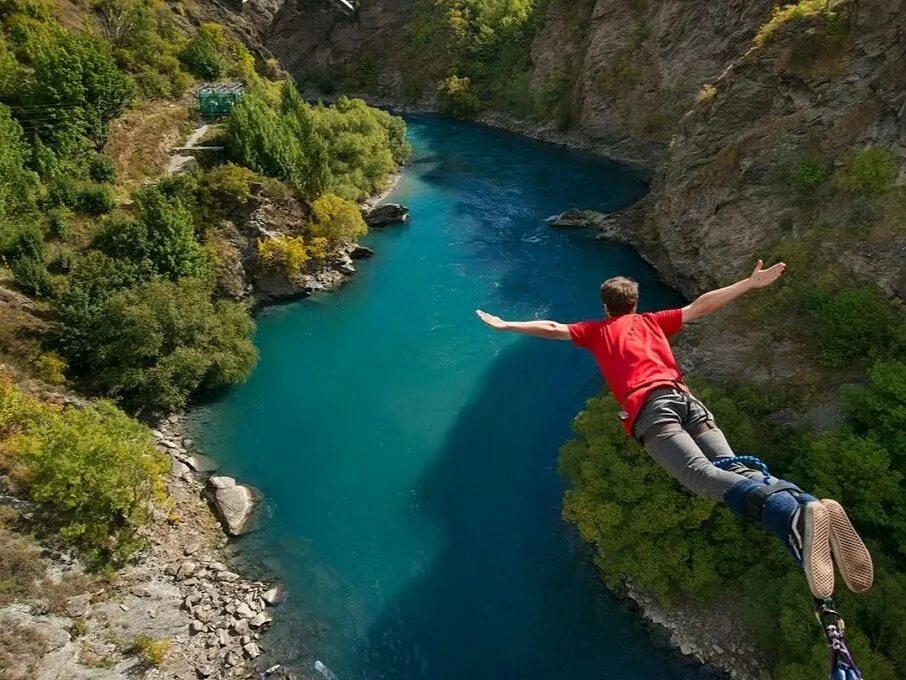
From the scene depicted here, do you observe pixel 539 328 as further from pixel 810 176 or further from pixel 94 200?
pixel 94 200

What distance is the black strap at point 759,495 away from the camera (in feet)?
14.6

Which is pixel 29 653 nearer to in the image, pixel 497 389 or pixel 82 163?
pixel 497 389

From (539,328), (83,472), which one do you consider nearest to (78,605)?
(83,472)

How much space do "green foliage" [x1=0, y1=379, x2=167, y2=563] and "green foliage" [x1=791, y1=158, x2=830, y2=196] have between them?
22.1m

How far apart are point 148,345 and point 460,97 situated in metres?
48.3

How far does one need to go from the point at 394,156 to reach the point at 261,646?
37.3 m

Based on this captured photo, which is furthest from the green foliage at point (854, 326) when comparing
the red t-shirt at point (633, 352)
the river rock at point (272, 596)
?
the river rock at point (272, 596)

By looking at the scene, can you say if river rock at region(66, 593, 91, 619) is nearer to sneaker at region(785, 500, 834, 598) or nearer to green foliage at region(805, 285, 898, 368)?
sneaker at region(785, 500, 834, 598)

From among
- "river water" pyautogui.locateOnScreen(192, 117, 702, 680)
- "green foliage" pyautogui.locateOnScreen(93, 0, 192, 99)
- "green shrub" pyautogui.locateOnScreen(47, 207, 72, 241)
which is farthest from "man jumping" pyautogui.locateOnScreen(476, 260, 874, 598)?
"green foliage" pyautogui.locateOnScreen(93, 0, 192, 99)

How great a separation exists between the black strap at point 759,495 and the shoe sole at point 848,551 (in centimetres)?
27

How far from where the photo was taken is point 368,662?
13.8 m

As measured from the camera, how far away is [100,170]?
81.5ft

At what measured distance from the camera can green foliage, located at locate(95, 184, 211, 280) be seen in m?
22.0

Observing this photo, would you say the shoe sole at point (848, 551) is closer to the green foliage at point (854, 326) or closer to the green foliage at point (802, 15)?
the green foliage at point (854, 326)
